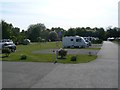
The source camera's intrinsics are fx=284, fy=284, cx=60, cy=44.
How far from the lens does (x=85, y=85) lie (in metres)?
11.7

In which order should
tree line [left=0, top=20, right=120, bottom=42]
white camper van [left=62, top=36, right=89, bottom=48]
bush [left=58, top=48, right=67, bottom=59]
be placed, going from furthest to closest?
1. tree line [left=0, top=20, right=120, bottom=42]
2. white camper van [left=62, top=36, right=89, bottom=48]
3. bush [left=58, top=48, right=67, bottom=59]

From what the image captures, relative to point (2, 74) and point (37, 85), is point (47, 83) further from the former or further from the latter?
point (2, 74)

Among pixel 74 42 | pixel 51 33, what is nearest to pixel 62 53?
pixel 74 42

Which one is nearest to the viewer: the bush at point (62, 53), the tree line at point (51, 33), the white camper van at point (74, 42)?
the bush at point (62, 53)

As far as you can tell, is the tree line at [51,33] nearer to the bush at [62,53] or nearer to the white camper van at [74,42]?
the white camper van at [74,42]

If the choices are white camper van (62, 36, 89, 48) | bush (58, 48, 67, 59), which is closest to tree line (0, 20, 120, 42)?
white camper van (62, 36, 89, 48)

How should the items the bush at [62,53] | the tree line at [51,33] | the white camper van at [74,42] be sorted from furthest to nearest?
1. the tree line at [51,33]
2. the white camper van at [74,42]
3. the bush at [62,53]

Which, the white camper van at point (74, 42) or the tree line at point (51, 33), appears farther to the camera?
the tree line at point (51, 33)

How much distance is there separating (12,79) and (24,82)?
1.12m

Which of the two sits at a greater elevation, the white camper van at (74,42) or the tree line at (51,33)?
the tree line at (51,33)

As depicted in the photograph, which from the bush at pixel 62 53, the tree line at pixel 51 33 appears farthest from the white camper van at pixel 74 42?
the tree line at pixel 51 33

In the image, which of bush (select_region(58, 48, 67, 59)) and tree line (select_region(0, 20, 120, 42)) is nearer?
bush (select_region(58, 48, 67, 59))

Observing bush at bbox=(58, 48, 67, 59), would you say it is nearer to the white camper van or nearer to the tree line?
the white camper van

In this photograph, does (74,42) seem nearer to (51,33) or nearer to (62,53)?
(62,53)
